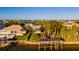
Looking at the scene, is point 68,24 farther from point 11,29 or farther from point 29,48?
point 11,29

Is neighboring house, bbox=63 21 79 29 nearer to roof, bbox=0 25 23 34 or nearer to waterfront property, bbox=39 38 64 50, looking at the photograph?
waterfront property, bbox=39 38 64 50

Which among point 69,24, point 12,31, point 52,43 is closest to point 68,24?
point 69,24

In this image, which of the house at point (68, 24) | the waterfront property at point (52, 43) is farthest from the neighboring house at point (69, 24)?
the waterfront property at point (52, 43)

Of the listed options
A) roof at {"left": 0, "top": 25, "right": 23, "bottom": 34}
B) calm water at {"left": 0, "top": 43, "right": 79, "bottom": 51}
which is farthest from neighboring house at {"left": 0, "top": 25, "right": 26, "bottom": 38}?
calm water at {"left": 0, "top": 43, "right": 79, "bottom": 51}

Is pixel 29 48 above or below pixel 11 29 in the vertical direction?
below
